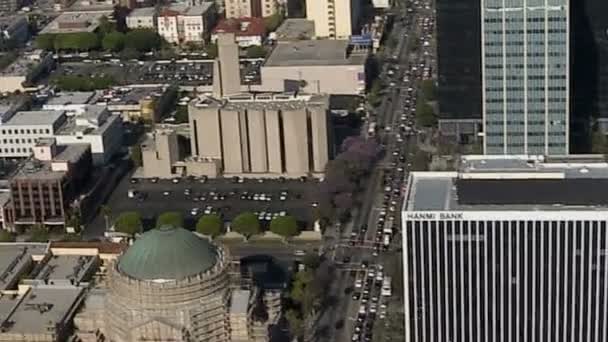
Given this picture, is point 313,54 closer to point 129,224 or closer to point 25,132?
point 25,132

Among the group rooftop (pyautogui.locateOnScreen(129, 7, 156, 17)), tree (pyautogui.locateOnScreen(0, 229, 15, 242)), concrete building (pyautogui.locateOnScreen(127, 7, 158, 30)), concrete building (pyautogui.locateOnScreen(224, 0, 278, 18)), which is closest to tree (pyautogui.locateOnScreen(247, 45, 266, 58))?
concrete building (pyautogui.locateOnScreen(224, 0, 278, 18))

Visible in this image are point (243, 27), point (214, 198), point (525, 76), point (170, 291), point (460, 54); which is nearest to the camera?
point (170, 291)

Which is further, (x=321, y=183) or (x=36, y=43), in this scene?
(x=36, y=43)

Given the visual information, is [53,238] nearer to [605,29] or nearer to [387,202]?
[387,202]

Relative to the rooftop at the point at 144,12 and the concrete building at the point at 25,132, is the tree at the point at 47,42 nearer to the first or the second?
the rooftop at the point at 144,12

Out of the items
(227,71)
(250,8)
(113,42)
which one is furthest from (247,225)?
(250,8)

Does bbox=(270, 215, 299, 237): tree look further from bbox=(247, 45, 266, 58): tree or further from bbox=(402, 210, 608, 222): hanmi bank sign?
bbox=(247, 45, 266, 58): tree

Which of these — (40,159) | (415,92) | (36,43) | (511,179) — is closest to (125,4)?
(36,43)
